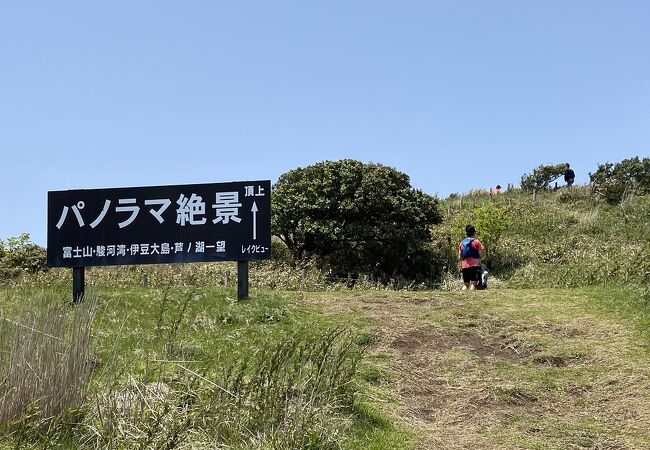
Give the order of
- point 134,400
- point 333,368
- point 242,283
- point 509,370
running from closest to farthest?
point 134,400 → point 333,368 → point 509,370 → point 242,283

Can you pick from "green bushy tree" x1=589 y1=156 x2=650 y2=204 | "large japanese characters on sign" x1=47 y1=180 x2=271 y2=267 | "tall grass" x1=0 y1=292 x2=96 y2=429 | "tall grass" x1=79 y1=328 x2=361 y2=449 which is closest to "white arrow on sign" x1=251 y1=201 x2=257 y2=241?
"large japanese characters on sign" x1=47 y1=180 x2=271 y2=267

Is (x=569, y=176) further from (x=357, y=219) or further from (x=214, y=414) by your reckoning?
(x=214, y=414)

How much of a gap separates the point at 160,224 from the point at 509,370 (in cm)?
572

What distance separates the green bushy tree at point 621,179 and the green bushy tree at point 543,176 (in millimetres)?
2295

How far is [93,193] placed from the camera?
10.4 metres

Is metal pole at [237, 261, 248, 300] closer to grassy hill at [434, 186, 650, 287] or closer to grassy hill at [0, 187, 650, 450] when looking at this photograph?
grassy hill at [0, 187, 650, 450]

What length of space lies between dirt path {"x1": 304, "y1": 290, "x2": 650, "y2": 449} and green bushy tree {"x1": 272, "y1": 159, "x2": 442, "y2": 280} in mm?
7518

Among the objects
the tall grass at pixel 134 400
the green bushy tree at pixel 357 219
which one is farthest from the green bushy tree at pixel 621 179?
the tall grass at pixel 134 400

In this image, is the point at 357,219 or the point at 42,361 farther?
the point at 357,219

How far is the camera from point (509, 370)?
23.0 ft

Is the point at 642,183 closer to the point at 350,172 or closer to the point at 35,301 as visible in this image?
the point at 350,172

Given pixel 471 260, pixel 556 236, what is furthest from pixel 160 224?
pixel 556 236

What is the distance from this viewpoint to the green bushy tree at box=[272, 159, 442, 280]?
17906 millimetres

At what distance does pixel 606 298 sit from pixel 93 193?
7.85m
